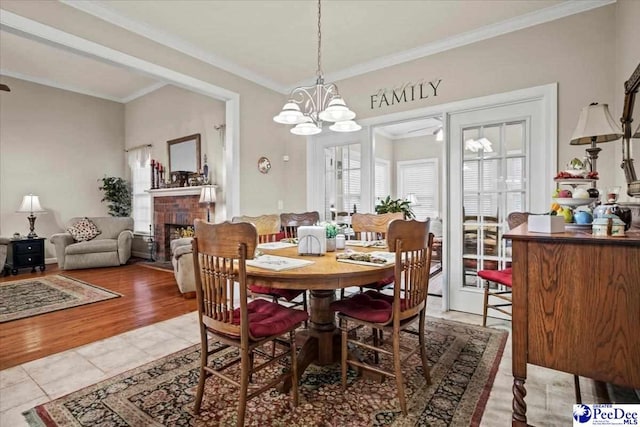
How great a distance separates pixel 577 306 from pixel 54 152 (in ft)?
25.8

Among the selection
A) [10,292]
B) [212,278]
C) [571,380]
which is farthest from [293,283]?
[10,292]

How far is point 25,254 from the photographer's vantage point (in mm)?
5285

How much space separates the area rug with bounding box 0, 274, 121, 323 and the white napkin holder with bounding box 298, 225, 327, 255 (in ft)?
9.92

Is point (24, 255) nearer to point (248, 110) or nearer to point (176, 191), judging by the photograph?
point (176, 191)

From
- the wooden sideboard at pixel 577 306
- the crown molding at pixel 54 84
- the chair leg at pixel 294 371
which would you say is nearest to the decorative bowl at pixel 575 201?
the wooden sideboard at pixel 577 306

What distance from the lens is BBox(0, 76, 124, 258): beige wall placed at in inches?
224

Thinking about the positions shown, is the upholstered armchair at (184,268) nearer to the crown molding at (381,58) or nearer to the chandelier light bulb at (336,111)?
the crown molding at (381,58)

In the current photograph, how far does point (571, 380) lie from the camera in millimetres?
2029

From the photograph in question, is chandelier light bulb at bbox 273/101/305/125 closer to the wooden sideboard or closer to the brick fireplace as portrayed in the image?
the wooden sideboard

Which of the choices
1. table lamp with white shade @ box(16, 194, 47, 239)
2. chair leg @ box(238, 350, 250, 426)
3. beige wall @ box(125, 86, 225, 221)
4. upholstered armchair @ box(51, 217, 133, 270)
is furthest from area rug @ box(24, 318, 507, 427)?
table lamp with white shade @ box(16, 194, 47, 239)

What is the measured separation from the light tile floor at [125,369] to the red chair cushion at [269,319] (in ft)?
3.45

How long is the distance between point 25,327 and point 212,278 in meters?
2.63

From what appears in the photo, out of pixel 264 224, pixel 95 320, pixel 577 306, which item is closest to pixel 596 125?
pixel 577 306

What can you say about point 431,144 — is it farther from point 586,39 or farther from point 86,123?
point 86,123
